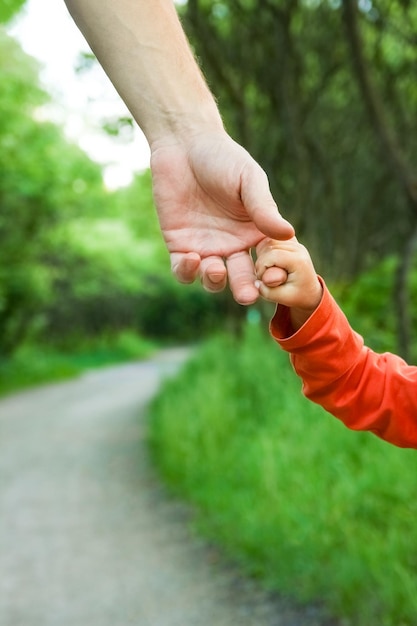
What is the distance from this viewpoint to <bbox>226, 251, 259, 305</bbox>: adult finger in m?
1.32

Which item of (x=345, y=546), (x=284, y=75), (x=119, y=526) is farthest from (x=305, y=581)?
(x=284, y=75)

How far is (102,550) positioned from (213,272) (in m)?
5.12

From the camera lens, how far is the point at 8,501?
779cm

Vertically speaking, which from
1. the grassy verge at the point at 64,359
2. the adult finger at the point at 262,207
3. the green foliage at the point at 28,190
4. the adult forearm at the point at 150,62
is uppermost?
the adult forearm at the point at 150,62

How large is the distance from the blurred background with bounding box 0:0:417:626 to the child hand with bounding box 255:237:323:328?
1068mm

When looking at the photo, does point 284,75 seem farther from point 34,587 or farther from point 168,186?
point 168,186

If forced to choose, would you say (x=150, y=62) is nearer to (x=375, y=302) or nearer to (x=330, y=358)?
(x=330, y=358)

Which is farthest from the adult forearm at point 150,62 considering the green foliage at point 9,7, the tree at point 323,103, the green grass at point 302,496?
the tree at point 323,103

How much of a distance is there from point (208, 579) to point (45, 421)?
8.39 m

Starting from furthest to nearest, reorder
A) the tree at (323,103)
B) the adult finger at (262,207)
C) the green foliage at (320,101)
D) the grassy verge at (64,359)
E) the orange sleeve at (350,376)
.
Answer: the grassy verge at (64,359) → the green foliage at (320,101) → the tree at (323,103) → the orange sleeve at (350,376) → the adult finger at (262,207)

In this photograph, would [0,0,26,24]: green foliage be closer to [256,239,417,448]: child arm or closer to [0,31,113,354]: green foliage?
[256,239,417,448]: child arm

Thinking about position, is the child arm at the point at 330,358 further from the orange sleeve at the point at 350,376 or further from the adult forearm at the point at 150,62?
the adult forearm at the point at 150,62

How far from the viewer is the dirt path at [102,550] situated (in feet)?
15.5

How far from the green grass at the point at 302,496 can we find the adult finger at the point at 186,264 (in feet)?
7.87
